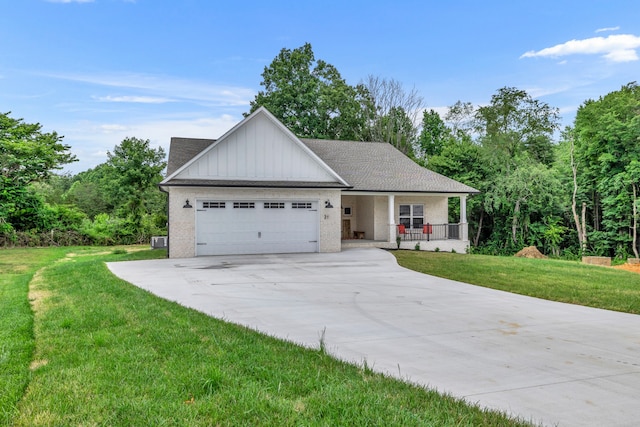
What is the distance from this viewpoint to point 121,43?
2303cm

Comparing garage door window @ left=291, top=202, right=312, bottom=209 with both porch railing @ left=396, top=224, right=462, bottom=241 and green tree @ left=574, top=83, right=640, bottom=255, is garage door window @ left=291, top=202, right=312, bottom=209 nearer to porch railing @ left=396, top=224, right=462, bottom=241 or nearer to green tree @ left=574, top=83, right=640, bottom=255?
porch railing @ left=396, top=224, right=462, bottom=241

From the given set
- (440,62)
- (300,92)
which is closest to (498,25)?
(440,62)

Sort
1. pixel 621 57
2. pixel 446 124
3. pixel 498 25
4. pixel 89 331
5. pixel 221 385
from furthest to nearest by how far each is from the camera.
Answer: pixel 446 124
pixel 621 57
pixel 498 25
pixel 89 331
pixel 221 385

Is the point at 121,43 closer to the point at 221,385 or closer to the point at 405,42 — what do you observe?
the point at 405,42

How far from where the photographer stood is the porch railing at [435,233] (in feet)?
74.6

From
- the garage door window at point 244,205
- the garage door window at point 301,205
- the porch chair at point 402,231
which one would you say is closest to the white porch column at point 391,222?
the porch chair at point 402,231

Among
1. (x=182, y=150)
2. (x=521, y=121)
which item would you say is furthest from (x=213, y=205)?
(x=521, y=121)

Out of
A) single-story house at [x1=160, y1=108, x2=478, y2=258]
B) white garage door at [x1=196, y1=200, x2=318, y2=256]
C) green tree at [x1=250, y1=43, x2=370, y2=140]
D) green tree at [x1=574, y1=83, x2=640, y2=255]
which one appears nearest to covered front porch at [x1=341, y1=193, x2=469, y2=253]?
single-story house at [x1=160, y1=108, x2=478, y2=258]

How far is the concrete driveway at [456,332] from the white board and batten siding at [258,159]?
623 cm

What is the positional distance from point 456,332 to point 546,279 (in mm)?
6863

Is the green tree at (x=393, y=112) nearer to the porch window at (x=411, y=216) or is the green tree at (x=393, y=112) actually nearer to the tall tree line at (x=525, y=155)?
the tall tree line at (x=525, y=155)

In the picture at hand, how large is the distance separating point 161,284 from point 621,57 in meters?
34.6

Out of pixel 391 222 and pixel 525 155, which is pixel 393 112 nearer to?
pixel 525 155

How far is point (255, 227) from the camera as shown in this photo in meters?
18.0
